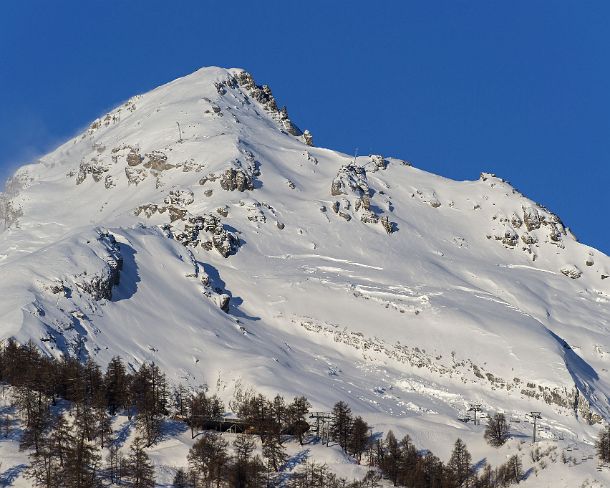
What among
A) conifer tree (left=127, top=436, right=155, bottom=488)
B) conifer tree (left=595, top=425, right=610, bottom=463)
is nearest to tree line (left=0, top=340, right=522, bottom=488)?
conifer tree (left=127, top=436, right=155, bottom=488)

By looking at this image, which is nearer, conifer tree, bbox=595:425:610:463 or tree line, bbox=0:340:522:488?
tree line, bbox=0:340:522:488

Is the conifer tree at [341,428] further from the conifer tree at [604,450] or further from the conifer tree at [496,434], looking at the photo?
the conifer tree at [604,450]

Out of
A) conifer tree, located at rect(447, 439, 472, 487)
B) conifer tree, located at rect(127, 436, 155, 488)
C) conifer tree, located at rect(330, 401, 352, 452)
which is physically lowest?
conifer tree, located at rect(127, 436, 155, 488)

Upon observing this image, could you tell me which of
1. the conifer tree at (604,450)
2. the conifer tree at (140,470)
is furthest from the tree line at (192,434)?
the conifer tree at (604,450)

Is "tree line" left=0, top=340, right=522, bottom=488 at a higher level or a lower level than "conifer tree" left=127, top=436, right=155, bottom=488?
higher

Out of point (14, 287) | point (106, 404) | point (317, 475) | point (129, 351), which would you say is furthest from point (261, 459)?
point (14, 287)

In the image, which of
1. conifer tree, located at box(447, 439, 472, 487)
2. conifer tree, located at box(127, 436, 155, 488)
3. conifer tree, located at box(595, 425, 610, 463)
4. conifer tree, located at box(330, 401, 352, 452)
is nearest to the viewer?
conifer tree, located at box(127, 436, 155, 488)

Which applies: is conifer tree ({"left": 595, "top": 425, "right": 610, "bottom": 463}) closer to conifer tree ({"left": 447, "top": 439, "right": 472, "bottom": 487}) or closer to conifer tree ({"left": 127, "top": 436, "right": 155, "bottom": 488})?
conifer tree ({"left": 447, "top": 439, "right": 472, "bottom": 487})

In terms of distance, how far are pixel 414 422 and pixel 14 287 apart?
71.6 metres

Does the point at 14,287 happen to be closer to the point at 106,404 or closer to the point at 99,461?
the point at 106,404

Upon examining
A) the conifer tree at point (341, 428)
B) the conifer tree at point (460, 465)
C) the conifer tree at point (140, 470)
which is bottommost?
the conifer tree at point (140, 470)

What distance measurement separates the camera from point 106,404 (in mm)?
149625

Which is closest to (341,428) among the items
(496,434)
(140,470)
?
(496,434)

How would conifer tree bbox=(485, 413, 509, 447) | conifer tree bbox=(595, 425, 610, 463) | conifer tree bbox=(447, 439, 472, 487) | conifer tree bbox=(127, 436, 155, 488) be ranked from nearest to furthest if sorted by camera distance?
conifer tree bbox=(127, 436, 155, 488) < conifer tree bbox=(447, 439, 472, 487) < conifer tree bbox=(595, 425, 610, 463) < conifer tree bbox=(485, 413, 509, 447)
